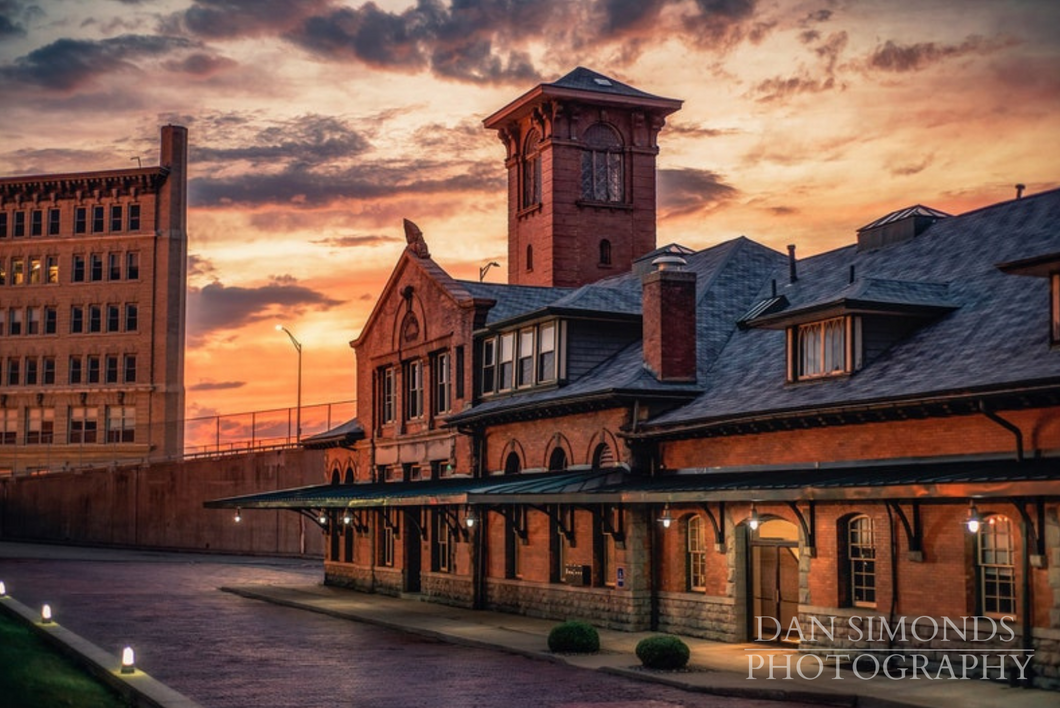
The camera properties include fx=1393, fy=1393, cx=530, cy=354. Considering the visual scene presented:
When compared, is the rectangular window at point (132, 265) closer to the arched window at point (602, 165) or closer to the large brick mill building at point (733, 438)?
the large brick mill building at point (733, 438)

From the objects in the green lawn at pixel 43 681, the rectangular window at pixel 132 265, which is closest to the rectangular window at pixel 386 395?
the green lawn at pixel 43 681

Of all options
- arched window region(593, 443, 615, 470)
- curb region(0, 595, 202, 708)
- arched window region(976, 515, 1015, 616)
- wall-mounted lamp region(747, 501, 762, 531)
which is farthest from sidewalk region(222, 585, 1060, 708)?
curb region(0, 595, 202, 708)

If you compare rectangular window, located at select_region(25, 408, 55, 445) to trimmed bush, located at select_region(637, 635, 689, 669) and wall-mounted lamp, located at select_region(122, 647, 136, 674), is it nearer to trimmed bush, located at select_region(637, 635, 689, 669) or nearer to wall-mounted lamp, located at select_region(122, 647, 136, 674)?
wall-mounted lamp, located at select_region(122, 647, 136, 674)

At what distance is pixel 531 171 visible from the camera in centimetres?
5459

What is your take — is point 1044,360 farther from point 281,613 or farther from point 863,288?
point 281,613

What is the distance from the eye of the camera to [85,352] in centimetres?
9675

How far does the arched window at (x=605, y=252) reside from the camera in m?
52.7

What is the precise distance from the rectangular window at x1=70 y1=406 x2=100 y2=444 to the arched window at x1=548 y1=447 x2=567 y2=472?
66573 mm

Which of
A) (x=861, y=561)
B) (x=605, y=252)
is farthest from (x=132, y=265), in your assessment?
(x=861, y=561)

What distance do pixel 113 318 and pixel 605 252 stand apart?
5393cm

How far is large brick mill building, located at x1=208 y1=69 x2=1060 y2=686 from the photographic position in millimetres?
23328

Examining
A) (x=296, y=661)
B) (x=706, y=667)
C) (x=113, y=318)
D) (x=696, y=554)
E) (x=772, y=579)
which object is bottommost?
(x=296, y=661)

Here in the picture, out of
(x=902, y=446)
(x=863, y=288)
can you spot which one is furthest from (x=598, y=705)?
(x=863, y=288)

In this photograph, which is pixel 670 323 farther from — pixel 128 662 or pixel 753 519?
pixel 128 662
